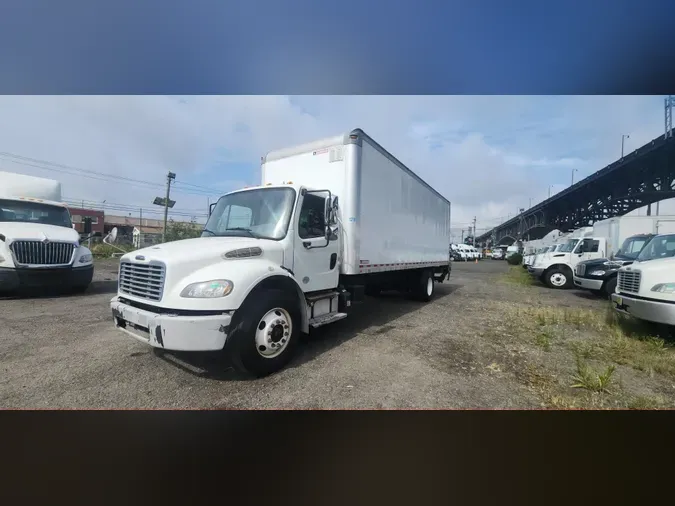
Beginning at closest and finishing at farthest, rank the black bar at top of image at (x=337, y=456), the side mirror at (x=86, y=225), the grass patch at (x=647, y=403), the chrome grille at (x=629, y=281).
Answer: the black bar at top of image at (x=337, y=456), the grass patch at (x=647, y=403), the chrome grille at (x=629, y=281), the side mirror at (x=86, y=225)

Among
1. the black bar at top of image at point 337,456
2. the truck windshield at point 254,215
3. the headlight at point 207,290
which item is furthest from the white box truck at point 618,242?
the headlight at point 207,290

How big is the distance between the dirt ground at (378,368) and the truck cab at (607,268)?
12.2 inches

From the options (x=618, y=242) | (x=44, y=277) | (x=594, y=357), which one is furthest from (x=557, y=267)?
(x=44, y=277)

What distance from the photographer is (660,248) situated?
108 inches

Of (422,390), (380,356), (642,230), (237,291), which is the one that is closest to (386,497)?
(422,390)

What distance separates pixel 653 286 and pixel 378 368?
8.95ft

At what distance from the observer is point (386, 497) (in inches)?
65.7

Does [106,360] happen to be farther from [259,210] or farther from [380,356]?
[380,356]

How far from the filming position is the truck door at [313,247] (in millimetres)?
3143

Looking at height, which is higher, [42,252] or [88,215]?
[88,215]

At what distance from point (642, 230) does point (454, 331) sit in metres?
2.14

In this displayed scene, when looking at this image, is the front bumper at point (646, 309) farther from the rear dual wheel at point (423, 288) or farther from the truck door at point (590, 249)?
the rear dual wheel at point (423, 288)

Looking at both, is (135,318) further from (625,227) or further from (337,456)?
(625,227)

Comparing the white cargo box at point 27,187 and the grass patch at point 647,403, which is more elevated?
the white cargo box at point 27,187
